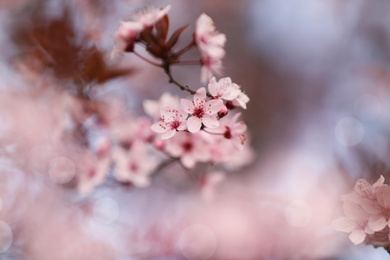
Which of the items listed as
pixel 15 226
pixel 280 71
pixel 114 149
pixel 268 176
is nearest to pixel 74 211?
pixel 15 226

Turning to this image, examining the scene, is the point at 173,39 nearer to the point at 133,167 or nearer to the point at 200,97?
the point at 200,97

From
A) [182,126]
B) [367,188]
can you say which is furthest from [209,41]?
[367,188]

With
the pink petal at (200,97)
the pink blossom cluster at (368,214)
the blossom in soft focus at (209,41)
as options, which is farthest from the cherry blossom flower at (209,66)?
the pink blossom cluster at (368,214)

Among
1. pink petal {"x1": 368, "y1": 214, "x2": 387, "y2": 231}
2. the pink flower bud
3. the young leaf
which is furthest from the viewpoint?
the pink flower bud

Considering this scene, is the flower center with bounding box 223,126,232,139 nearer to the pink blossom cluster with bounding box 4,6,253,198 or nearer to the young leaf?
the pink blossom cluster with bounding box 4,6,253,198

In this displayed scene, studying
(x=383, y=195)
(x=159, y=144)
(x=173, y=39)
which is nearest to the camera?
(x=383, y=195)

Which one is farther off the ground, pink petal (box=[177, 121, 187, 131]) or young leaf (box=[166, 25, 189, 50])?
young leaf (box=[166, 25, 189, 50])

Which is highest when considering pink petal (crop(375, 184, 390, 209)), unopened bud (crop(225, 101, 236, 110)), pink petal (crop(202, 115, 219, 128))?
unopened bud (crop(225, 101, 236, 110))

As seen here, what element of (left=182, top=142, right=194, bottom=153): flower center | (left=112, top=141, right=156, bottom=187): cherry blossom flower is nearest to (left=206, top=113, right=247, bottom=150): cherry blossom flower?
(left=182, top=142, right=194, bottom=153): flower center
